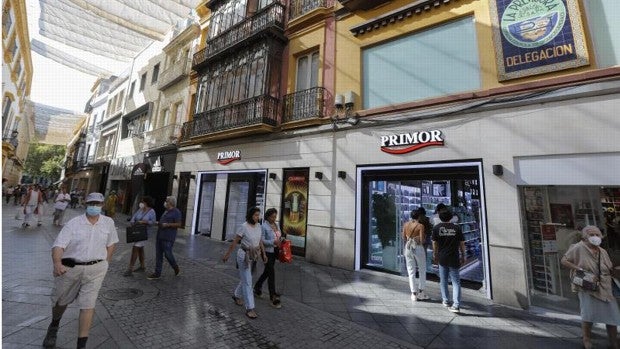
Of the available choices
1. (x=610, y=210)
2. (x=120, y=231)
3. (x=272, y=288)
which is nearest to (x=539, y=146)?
(x=610, y=210)

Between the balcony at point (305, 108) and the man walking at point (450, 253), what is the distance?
5459mm

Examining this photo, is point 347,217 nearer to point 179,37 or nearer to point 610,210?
point 610,210

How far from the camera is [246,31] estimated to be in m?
12.6

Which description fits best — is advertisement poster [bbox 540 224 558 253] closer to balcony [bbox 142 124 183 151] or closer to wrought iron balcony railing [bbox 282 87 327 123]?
wrought iron balcony railing [bbox 282 87 327 123]

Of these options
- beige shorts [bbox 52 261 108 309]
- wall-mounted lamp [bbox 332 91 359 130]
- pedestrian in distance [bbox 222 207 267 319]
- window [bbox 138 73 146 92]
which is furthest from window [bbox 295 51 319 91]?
window [bbox 138 73 146 92]

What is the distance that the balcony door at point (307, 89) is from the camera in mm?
9922

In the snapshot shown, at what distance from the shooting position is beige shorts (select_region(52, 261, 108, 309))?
3400 mm

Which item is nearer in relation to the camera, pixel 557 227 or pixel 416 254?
pixel 557 227

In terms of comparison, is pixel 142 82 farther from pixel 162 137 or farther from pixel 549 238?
pixel 549 238

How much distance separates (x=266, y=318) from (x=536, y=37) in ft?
27.1

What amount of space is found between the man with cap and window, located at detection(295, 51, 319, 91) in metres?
8.50

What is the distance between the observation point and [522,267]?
5.72 m

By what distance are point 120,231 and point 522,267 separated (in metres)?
Answer: 15.5

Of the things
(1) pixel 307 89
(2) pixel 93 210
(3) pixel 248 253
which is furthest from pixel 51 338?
(1) pixel 307 89
